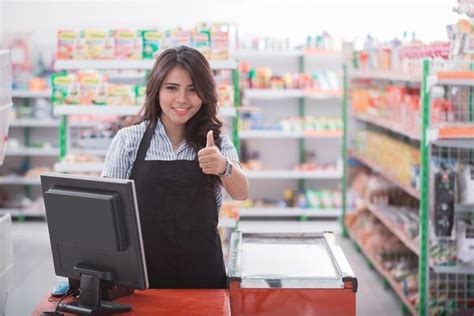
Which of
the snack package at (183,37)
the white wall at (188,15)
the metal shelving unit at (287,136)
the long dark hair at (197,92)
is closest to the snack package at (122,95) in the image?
the snack package at (183,37)

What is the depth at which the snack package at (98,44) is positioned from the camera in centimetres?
618

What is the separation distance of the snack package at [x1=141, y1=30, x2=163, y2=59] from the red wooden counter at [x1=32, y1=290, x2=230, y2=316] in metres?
3.19

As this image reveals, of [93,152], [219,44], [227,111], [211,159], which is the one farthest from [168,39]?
[211,159]

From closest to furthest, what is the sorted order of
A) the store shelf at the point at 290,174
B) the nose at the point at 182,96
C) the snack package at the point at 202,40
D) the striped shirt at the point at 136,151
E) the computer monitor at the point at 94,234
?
the computer monitor at the point at 94,234
the nose at the point at 182,96
the striped shirt at the point at 136,151
the snack package at the point at 202,40
the store shelf at the point at 290,174

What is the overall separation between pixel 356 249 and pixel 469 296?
3002 mm

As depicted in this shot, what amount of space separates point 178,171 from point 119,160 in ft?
0.86

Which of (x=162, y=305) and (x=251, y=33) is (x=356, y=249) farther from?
(x=162, y=305)

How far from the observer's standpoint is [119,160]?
356 centimetres

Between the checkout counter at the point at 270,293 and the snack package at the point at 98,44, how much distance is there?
3.23 m

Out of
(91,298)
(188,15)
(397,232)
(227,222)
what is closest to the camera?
(91,298)

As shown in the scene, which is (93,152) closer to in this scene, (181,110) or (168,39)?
(168,39)

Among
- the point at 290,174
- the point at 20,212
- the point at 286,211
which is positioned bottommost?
the point at 286,211

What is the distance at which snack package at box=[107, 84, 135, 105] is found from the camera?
6.16 metres

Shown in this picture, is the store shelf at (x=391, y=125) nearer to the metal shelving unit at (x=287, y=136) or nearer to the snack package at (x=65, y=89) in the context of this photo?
the metal shelving unit at (x=287, y=136)
